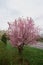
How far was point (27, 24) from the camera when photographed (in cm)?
1947

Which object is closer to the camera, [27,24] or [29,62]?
[27,24]

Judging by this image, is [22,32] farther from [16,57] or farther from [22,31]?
[16,57]

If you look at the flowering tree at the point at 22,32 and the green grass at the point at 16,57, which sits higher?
the flowering tree at the point at 22,32

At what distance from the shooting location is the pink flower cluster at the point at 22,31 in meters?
19.2

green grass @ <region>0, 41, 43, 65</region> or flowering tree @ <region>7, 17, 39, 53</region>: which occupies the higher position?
flowering tree @ <region>7, 17, 39, 53</region>

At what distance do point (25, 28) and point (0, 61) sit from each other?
4.08 meters

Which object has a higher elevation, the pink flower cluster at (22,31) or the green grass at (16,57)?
the pink flower cluster at (22,31)

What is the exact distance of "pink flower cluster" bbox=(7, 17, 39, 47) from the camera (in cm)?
1919

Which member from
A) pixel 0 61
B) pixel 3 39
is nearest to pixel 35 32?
pixel 0 61

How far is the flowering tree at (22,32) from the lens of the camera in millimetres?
19203

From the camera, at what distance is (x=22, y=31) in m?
19.4

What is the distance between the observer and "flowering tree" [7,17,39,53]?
19203 millimetres

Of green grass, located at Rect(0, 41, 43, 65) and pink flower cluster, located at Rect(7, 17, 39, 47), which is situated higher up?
pink flower cluster, located at Rect(7, 17, 39, 47)

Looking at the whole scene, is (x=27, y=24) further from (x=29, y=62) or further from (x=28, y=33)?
(x=29, y=62)
